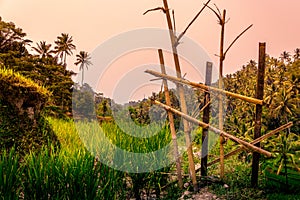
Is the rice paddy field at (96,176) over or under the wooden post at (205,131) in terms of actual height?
under

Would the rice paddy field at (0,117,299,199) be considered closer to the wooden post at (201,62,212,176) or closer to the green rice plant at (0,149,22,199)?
the green rice plant at (0,149,22,199)

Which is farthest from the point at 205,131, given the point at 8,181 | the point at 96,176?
the point at 8,181

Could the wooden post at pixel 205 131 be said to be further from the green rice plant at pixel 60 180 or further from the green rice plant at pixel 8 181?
the green rice plant at pixel 8 181

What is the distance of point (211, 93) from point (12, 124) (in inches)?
101

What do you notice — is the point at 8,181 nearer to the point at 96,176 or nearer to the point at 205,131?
the point at 96,176

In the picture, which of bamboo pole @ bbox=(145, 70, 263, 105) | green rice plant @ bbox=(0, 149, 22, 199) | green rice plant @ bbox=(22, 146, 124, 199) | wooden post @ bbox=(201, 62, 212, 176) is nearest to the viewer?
green rice plant @ bbox=(0, 149, 22, 199)

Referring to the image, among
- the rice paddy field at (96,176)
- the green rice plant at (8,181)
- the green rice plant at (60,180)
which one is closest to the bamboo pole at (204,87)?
the rice paddy field at (96,176)

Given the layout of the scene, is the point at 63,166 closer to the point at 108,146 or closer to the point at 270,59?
the point at 108,146

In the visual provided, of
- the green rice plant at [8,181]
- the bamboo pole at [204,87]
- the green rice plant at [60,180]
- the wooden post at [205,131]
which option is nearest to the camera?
the green rice plant at [8,181]

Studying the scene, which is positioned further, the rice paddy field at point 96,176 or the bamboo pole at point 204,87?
the bamboo pole at point 204,87

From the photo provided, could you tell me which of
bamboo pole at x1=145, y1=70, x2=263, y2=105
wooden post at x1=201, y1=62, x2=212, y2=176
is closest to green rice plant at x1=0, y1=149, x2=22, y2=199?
bamboo pole at x1=145, y1=70, x2=263, y2=105

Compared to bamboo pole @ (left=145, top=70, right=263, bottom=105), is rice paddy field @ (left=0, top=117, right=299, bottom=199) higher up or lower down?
lower down

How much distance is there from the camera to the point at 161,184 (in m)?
4.72

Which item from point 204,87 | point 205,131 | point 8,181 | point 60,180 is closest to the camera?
point 8,181
